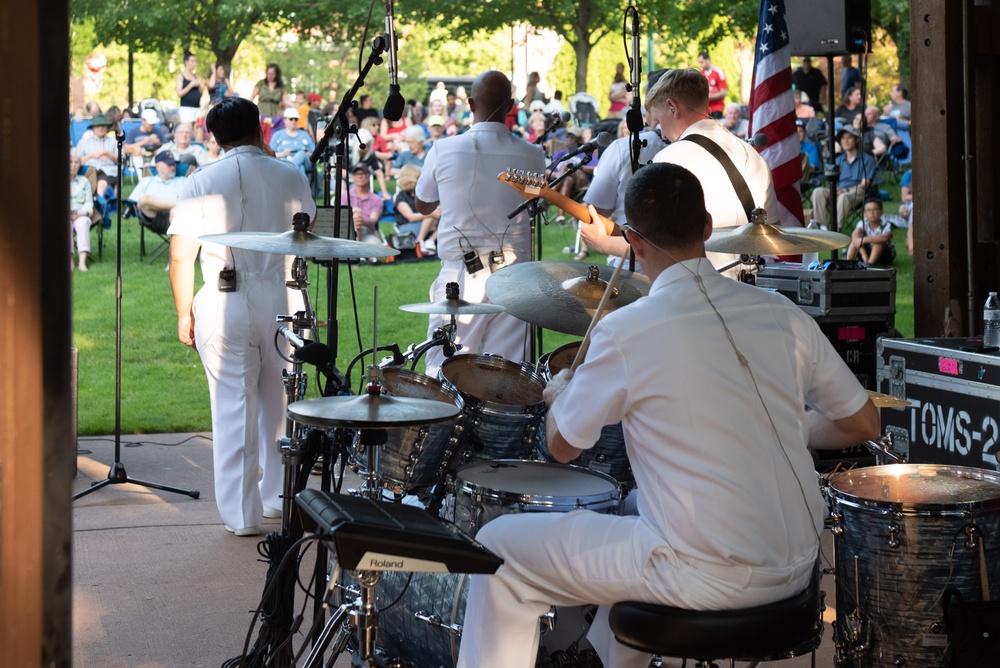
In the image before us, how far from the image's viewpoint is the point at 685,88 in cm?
559

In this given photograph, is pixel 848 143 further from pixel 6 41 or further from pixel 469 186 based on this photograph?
pixel 6 41

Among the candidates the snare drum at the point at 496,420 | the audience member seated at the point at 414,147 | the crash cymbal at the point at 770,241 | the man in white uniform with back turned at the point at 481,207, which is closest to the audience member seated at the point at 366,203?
the audience member seated at the point at 414,147

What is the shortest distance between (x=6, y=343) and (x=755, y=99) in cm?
734

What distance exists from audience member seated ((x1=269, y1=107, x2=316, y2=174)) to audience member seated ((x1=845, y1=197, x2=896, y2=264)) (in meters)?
8.02

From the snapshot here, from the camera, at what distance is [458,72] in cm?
3944

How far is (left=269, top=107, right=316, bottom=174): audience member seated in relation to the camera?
17.1 m

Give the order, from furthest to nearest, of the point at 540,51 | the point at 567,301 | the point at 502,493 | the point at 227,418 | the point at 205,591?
the point at 540,51
the point at 227,418
the point at 205,591
the point at 567,301
the point at 502,493

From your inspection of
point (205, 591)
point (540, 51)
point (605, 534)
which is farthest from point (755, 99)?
point (540, 51)

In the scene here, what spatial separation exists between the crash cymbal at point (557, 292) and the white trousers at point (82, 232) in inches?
441

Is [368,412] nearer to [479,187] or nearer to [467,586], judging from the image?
[467,586]

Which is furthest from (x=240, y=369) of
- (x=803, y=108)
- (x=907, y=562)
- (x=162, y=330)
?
(x=803, y=108)

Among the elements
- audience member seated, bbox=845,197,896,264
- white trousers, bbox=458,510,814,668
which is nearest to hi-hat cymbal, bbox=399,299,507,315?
white trousers, bbox=458,510,814,668

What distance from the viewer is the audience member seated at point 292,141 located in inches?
673

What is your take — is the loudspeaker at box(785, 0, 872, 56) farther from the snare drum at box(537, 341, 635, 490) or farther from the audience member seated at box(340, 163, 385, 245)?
the audience member seated at box(340, 163, 385, 245)
